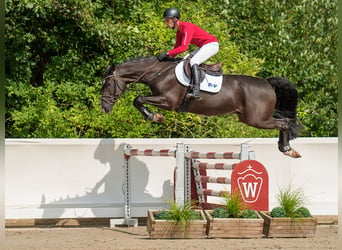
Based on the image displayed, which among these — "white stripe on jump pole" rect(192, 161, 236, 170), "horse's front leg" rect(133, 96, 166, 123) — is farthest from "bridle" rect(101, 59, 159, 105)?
"white stripe on jump pole" rect(192, 161, 236, 170)

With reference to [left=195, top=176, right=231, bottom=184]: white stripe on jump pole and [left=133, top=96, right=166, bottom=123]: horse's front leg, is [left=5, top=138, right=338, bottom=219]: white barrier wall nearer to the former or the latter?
[left=195, top=176, right=231, bottom=184]: white stripe on jump pole

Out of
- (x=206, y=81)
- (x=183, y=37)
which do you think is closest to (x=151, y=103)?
(x=206, y=81)

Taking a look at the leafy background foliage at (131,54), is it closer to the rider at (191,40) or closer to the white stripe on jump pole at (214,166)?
the white stripe on jump pole at (214,166)

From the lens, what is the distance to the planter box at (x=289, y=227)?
6.32 metres

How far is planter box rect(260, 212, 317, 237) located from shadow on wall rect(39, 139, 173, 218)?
224cm

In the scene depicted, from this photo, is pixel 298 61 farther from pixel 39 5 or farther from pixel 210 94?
pixel 210 94

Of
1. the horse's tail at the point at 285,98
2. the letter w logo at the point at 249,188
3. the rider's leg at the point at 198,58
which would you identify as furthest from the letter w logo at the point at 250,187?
the rider's leg at the point at 198,58

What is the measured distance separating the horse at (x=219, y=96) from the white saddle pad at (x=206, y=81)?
0.04 metres

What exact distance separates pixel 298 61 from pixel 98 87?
4.19 metres

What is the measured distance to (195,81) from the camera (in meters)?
6.40

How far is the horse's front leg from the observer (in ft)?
19.4

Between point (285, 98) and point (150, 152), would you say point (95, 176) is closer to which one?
point (150, 152)

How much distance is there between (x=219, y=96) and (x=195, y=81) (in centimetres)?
31

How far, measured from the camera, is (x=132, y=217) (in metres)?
8.28
